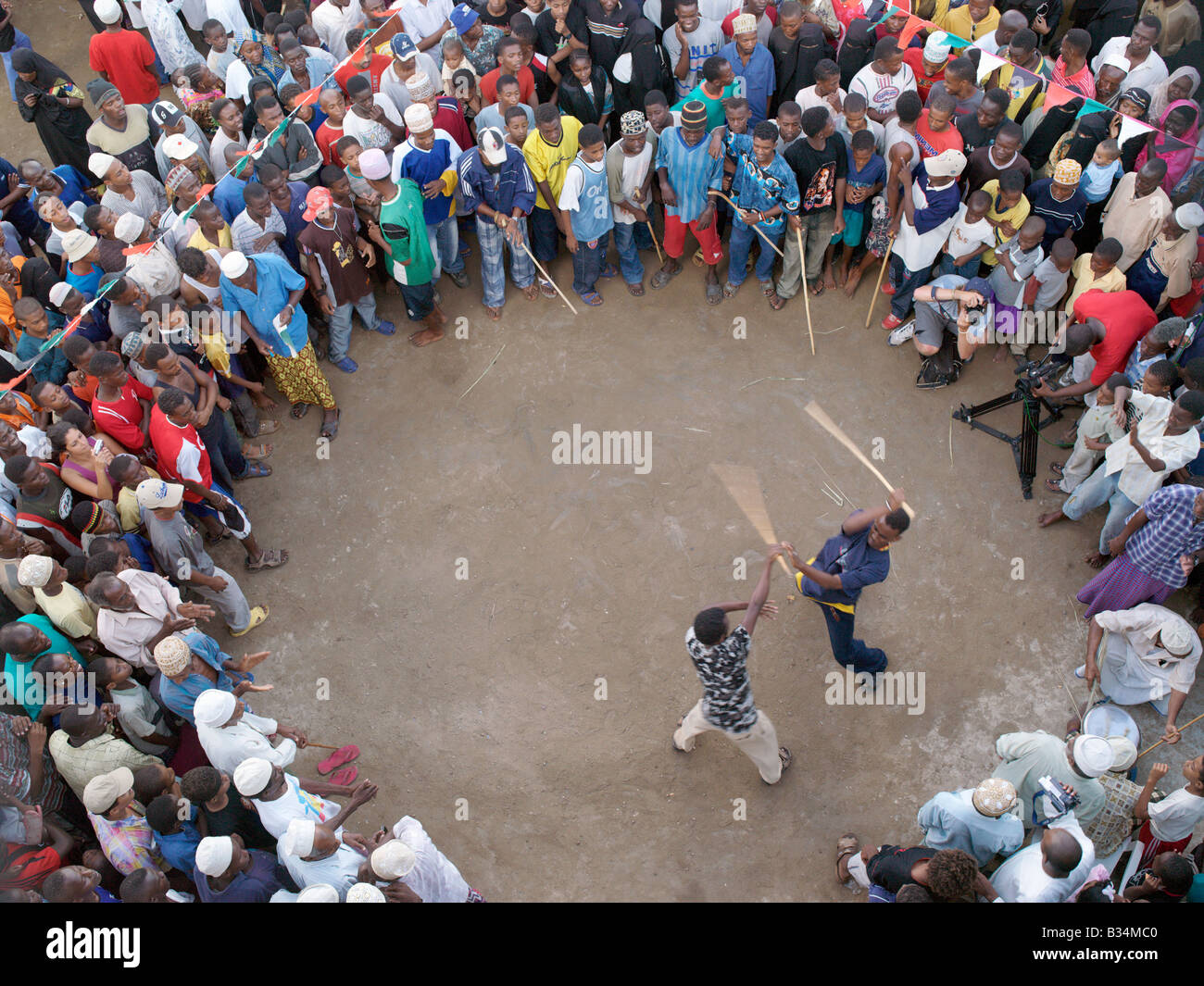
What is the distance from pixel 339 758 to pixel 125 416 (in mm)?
2862

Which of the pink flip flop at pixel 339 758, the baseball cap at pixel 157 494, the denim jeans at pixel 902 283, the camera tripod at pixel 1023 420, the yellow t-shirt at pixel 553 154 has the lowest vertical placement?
the pink flip flop at pixel 339 758

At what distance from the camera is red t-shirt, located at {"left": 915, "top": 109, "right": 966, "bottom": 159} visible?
8359 mm

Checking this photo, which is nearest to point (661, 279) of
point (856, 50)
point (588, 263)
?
point (588, 263)

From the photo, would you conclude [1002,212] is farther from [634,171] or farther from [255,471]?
[255,471]

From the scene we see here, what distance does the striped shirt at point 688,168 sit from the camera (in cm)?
851

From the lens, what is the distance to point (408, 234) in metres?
8.56

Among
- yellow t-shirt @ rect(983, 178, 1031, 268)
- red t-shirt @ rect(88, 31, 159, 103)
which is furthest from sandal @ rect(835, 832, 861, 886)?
red t-shirt @ rect(88, 31, 159, 103)

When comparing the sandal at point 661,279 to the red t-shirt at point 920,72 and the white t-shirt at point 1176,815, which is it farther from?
the white t-shirt at point 1176,815

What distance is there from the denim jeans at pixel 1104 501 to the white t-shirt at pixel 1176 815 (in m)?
2.16

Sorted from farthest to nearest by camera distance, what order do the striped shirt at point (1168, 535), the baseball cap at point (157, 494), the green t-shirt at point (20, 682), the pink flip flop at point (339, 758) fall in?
the pink flip flop at point (339, 758), the baseball cap at point (157, 494), the striped shirt at point (1168, 535), the green t-shirt at point (20, 682)

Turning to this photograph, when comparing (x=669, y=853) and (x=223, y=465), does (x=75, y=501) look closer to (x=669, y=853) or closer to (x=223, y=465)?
(x=223, y=465)

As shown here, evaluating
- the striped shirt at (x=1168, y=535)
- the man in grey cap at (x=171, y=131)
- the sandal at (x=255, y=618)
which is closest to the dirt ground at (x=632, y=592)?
the sandal at (x=255, y=618)

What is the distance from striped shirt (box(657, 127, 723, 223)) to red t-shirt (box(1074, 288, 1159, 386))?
3.11 metres

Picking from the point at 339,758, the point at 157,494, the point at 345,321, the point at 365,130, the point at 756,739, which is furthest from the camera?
the point at 345,321
